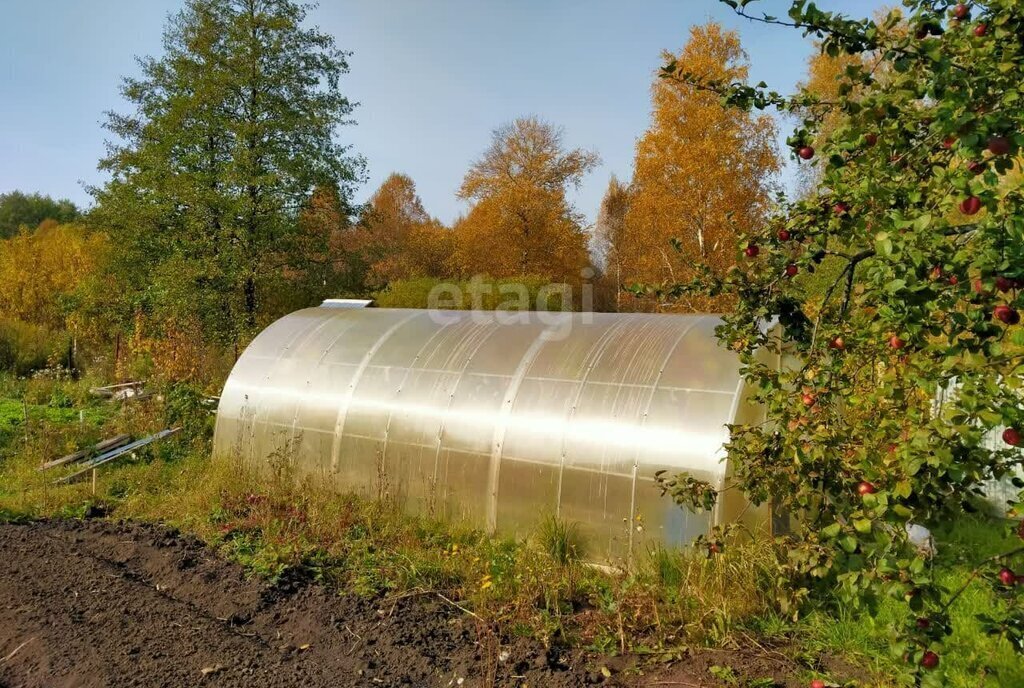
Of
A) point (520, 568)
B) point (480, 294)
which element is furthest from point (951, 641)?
point (480, 294)

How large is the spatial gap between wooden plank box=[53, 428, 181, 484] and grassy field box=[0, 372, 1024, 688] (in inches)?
11.1

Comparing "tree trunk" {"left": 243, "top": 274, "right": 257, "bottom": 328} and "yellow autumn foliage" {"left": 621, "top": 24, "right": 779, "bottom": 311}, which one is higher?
"yellow autumn foliage" {"left": 621, "top": 24, "right": 779, "bottom": 311}

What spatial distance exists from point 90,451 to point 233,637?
6.66 m

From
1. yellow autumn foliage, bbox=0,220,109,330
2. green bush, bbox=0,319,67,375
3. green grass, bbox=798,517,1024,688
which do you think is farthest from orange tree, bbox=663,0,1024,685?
yellow autumn foliage, bbox=0,220,109,330

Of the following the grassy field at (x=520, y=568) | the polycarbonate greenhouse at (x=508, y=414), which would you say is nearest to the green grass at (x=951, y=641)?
the grassy field at (x=520, y=568)

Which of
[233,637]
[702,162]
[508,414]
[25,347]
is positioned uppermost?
[702,162]

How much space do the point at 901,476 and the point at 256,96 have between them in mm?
18051

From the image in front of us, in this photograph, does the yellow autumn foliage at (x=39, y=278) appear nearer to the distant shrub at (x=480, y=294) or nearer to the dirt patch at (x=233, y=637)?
the distant shrub at (x=480, y=294)

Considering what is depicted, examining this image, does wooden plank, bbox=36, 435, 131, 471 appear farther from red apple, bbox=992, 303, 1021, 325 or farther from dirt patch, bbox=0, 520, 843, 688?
red apple, bbox=992, 303, 1021, 325

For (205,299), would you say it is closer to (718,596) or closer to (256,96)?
(256,96)

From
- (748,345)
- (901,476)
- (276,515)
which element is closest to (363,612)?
(276,515)

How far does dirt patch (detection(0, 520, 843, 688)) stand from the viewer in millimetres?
4293

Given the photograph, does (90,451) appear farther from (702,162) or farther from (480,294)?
(702,162)

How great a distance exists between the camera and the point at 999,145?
194 centimetres
